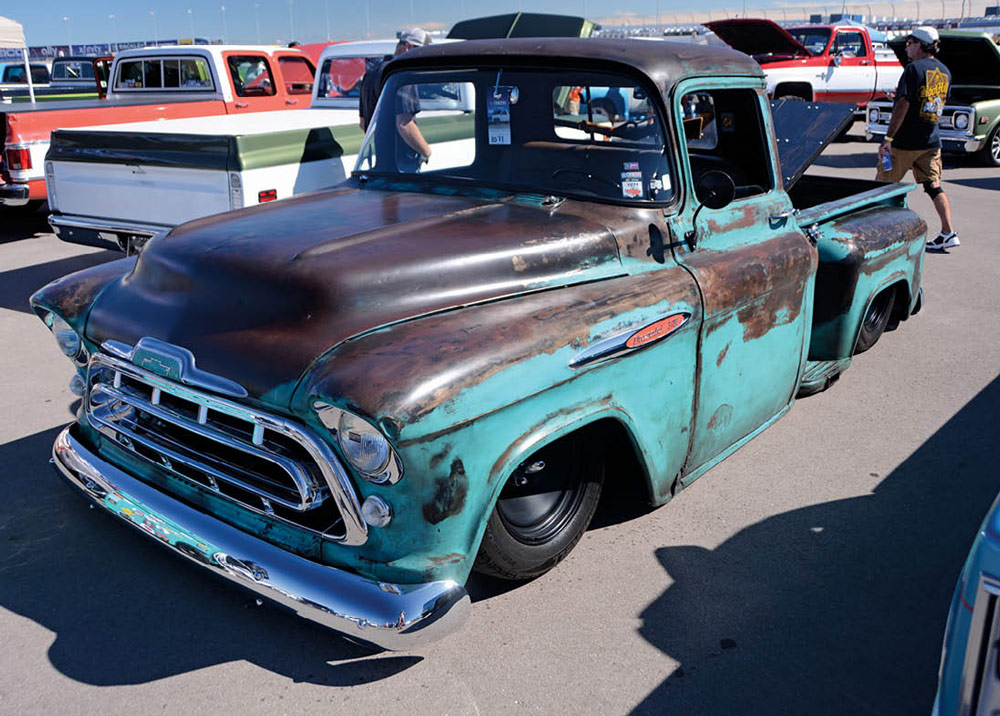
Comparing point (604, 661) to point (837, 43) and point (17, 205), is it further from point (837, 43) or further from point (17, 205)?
point (837, 43)

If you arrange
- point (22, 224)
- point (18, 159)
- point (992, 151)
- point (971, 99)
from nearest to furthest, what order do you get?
point (18, 159) → point (22, 224) → point (971, 99) → point (992, 151)

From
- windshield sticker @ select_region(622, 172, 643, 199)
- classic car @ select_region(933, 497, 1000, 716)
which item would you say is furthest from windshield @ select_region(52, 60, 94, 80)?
classic car @ select_region(933, 497, 1000, 716)

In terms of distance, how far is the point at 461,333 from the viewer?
8.39ft

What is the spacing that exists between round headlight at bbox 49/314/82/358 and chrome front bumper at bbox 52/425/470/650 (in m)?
0.80

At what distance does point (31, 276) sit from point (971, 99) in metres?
12.4

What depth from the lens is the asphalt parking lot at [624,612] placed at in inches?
101

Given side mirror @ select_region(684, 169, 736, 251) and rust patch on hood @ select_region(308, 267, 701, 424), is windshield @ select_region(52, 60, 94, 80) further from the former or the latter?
rust patch on hood @ select_region(308, 267, 701, 424)

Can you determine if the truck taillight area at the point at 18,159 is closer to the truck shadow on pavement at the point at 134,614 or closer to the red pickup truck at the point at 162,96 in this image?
the red pickup truck at the point at 162,96

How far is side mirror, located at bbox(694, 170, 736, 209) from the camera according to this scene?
3.21 meters

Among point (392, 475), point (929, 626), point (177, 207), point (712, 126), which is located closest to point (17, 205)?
point (177, 207)

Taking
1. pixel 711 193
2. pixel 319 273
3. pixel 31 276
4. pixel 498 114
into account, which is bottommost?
pixel 31 276

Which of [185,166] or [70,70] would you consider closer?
[185,166]

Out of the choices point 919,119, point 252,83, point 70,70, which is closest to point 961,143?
point 919,119

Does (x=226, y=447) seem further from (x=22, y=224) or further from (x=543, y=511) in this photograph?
(x=22, y=224)
